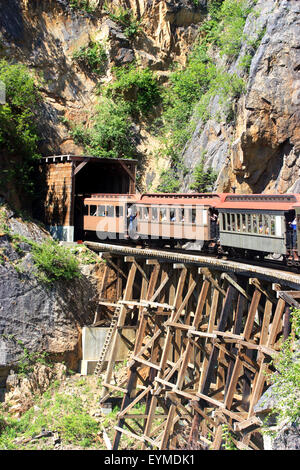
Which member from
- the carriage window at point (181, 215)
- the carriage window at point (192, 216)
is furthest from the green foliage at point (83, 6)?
the carriage window at point (192, 216)

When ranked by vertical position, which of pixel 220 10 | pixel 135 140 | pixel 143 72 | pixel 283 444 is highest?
pixel 220 10

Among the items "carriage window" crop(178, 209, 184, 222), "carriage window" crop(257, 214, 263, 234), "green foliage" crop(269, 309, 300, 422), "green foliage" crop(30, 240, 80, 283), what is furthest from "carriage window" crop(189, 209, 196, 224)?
"green foliage" crop(269, 309, 300, 422)

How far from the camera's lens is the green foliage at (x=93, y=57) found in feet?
107

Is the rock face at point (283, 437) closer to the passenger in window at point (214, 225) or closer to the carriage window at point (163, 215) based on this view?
the passenger in window at point (214, 225)

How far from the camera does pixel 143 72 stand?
33.2 m

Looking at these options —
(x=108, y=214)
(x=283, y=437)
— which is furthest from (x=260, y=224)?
(x=108, y=214)

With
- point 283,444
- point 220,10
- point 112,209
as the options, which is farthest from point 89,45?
point 283,444

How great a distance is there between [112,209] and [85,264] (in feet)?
8.11

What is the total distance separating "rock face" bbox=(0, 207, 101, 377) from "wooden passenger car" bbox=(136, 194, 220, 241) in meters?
3.80

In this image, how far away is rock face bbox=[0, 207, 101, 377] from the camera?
64.2 ft

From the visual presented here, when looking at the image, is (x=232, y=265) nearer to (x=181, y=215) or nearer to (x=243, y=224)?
(x=243, y=224)

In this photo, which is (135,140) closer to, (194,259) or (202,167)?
(202,167)

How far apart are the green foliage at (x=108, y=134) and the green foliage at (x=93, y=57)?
263 cm

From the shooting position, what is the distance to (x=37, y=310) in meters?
20.4
